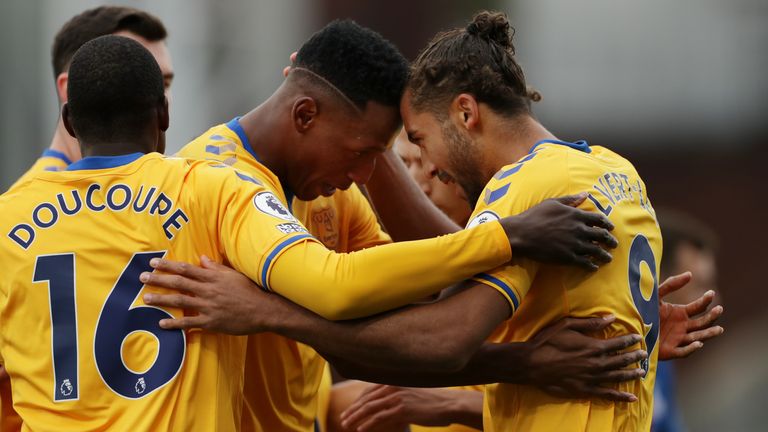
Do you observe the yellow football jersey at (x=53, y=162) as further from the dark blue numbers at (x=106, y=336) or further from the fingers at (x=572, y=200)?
the fingers at (x=572, y=200)

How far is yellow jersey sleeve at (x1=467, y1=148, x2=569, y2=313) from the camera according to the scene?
4.72m

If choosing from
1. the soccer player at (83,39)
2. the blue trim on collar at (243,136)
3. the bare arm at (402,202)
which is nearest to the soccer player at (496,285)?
the blue trim on collar at (243,136)

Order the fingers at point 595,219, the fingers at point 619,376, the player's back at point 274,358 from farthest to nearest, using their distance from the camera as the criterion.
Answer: the player's back at point 274,358, the fingers at point 619,376, the fingers at point 595,219

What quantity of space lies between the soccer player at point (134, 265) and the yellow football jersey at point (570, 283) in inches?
7.3

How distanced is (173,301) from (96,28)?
3.24 metres

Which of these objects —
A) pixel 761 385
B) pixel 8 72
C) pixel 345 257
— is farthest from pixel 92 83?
pixel 761 385

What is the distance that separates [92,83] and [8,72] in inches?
516

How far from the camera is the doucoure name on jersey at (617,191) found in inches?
→ 195

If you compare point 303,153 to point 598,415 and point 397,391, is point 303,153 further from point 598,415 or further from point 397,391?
point 598,415

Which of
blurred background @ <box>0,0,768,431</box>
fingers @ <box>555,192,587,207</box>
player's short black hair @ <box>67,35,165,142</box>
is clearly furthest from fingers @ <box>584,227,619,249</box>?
blurred background @ <box>0,0,768,431</box>

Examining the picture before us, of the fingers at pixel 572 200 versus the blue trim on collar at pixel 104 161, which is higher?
the blue trim on collar at pixel 104 161

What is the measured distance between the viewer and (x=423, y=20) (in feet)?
58.9

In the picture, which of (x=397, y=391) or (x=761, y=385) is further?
(x=761, y=385)

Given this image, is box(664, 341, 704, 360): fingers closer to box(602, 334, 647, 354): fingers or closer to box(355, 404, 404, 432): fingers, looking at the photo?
box(602, 334, 647, 354): fingers
